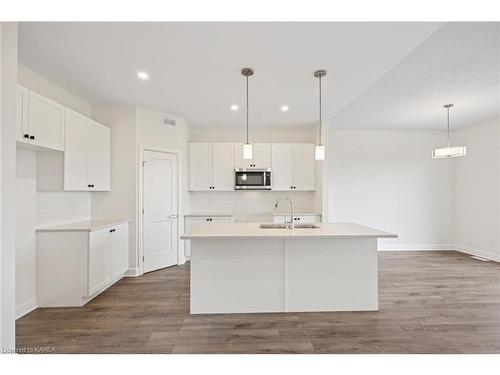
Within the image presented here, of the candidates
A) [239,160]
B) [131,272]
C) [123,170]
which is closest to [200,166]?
[239,160]

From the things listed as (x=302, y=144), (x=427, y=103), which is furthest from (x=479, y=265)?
(x=302, y=144)

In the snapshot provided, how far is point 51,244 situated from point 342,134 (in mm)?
5384

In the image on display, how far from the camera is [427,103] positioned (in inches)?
156

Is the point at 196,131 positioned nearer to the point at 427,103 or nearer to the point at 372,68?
the point at 372,68

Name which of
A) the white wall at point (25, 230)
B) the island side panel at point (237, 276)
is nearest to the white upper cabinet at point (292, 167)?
the island side panel at point (237, 276)

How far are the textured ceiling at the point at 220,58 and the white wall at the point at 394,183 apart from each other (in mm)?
1828

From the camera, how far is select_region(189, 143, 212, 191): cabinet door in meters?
5.11

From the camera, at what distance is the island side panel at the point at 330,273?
9.09ft

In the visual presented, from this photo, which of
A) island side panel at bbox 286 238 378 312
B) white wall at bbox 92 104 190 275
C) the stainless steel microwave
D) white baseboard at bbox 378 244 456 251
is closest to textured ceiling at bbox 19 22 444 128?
white wall at bbox 92 104 190 275

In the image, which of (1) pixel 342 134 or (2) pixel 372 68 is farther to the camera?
(1) pixel 342 134

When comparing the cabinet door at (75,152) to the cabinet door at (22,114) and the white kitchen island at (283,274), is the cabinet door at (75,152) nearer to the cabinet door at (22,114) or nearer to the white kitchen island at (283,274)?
the cabinet door at (22,114)

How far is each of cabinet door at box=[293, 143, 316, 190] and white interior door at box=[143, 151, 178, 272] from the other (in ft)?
7.64

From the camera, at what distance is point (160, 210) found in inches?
171

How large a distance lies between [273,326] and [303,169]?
331 cm
